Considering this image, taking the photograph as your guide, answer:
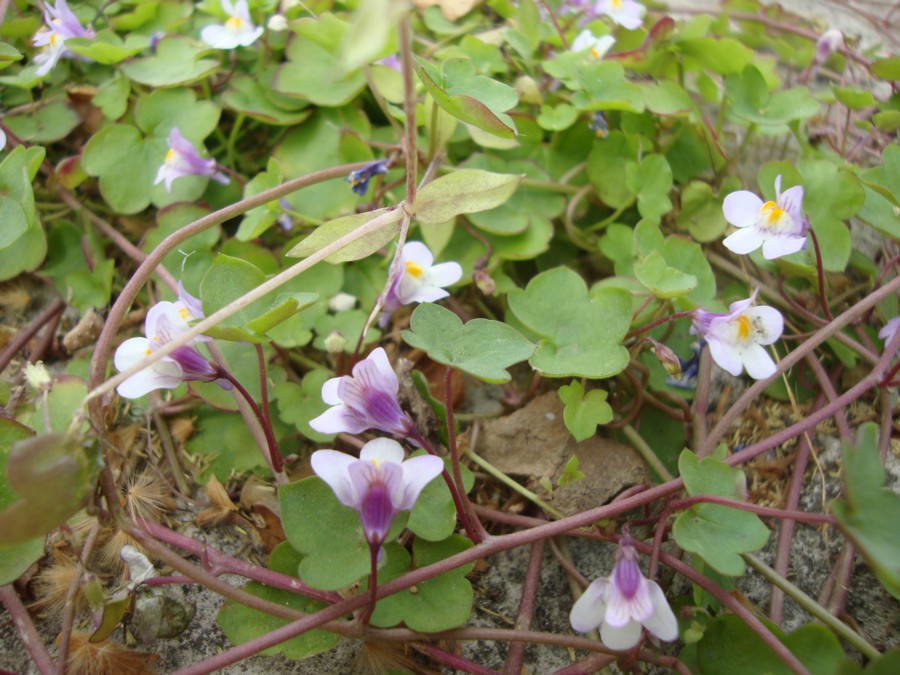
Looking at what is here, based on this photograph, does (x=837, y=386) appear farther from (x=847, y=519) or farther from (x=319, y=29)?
(x=319, y=29)

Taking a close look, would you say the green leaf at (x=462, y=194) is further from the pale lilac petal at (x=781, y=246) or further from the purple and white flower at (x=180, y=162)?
the purple and white flower at (x=180, y=162)

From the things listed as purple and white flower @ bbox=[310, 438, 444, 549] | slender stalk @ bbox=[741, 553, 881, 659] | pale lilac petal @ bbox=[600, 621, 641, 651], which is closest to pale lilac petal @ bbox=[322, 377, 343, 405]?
purple and white flower @ bbox=[310, 438, 444, 549]

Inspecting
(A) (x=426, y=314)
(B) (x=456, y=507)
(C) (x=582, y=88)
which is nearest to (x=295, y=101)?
(C) (x=582, y=88)

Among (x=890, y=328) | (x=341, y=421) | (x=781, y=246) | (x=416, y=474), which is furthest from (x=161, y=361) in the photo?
(x=890, y=328)

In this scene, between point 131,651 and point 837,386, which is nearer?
point 131,651

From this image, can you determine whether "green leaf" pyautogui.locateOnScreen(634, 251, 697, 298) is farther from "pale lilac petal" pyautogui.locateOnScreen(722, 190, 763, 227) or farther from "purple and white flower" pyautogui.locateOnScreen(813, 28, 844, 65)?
"purple and white flower" pyautogui.locateOnScreen(813, 28, 844, 65)

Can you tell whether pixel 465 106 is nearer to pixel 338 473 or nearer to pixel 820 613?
pixel 338 473

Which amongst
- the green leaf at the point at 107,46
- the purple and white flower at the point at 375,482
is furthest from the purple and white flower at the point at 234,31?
the purple and white flower at the point at 375,482
